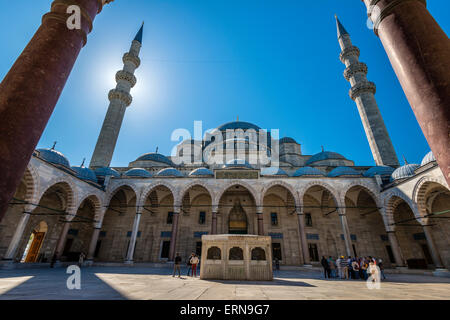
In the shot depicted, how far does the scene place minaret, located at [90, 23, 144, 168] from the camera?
64.8ft

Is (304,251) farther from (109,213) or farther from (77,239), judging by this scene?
(77,239)

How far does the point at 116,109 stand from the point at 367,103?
83.7 feet

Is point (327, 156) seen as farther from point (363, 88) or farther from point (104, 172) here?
point (104, 172)

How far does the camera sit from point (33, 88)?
2125 millimetres

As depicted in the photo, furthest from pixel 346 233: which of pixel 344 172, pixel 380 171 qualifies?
pixel 380 171

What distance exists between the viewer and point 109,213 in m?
17.7

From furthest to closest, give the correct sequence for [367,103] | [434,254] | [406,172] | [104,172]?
1. [367,103]
2. [104,172]
3. [406,172]
4. [434,254]

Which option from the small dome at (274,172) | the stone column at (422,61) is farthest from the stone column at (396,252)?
the stone column at (422,61)

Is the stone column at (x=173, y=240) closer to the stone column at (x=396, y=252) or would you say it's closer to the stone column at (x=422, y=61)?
the stone column at (x=396, y=252)

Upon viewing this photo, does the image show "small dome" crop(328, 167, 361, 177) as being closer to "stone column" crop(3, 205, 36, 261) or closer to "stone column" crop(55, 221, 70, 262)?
"stone column" crop(55, 221, 70, 262)

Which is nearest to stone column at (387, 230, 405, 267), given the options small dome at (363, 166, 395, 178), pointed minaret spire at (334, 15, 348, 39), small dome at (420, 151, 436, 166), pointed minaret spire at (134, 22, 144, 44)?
small dome at (363, 166, 395, 178)

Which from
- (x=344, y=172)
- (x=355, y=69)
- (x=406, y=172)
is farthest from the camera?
(x=355, y=69)

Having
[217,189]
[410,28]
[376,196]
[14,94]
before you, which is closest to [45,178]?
[217,189]

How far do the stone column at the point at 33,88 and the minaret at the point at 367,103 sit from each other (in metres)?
22.3
